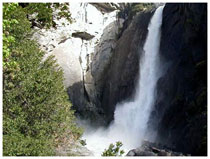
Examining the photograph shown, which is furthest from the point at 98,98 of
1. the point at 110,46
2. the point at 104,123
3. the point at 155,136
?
the point at 155,136

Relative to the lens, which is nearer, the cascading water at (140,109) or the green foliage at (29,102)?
the green foliage at (29,102)

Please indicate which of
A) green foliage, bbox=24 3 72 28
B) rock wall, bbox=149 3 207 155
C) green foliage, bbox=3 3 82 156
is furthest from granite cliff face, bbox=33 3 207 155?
green foliage, bbox=3 3 82 156

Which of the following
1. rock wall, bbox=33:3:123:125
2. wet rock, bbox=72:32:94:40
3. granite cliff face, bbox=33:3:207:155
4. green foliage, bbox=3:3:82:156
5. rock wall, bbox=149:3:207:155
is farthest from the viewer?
wet rock, bbox=72:32:94:40

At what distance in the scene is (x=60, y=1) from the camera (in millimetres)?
19828

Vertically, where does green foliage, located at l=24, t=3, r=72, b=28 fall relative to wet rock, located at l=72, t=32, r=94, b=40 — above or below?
above

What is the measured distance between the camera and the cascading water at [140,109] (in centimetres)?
1633

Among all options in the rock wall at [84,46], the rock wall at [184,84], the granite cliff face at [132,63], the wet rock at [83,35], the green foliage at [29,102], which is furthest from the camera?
the wet rock at [83,35]

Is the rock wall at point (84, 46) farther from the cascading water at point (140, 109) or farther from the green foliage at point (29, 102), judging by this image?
the green foliage at point (29, 102)

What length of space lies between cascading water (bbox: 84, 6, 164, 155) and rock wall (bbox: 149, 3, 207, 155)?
33.2 inches

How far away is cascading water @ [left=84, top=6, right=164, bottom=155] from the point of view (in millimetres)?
16328

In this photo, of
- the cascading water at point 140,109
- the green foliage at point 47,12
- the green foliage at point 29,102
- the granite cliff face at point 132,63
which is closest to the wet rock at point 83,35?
the granite cliff face at point 132,63

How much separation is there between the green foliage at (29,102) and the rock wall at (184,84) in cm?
475

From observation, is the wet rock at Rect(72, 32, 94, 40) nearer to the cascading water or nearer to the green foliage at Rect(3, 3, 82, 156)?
the cascading water

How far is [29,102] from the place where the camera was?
30.9ft
